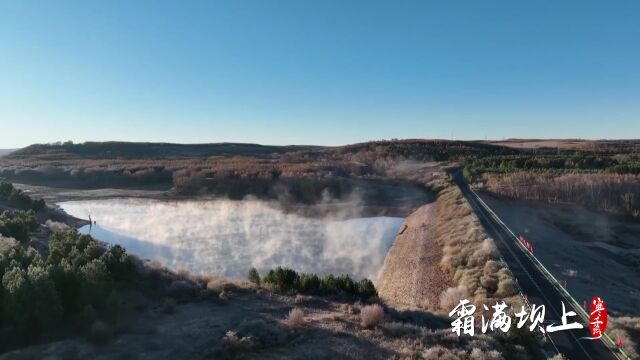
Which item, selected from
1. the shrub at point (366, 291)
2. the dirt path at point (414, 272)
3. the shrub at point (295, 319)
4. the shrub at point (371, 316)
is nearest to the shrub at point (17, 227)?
the shrub at point (295, 319)

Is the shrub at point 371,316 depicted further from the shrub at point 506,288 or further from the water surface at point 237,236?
the water surface at point 237,236

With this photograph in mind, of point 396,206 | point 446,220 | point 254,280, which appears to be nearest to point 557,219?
point 446,220

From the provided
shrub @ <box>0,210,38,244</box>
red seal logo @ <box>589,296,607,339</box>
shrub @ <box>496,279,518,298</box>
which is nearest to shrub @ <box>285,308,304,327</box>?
shrub @ <box>496,279,518,298</box>

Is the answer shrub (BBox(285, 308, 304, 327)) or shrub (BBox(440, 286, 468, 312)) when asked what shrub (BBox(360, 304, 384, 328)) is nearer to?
shrub (BBox(285, 308, 304, 327))

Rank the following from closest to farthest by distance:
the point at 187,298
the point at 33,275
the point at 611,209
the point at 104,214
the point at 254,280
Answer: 1. the point at 33,275
2. the point at 187,298
3. the point at 254,280
4. the point at 611,209
5. the point at 104,214

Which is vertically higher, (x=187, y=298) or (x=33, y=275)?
(x=33, y=275)

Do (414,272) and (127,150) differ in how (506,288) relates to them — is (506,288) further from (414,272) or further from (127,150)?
(127,150)

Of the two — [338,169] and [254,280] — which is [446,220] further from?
[338,169]
